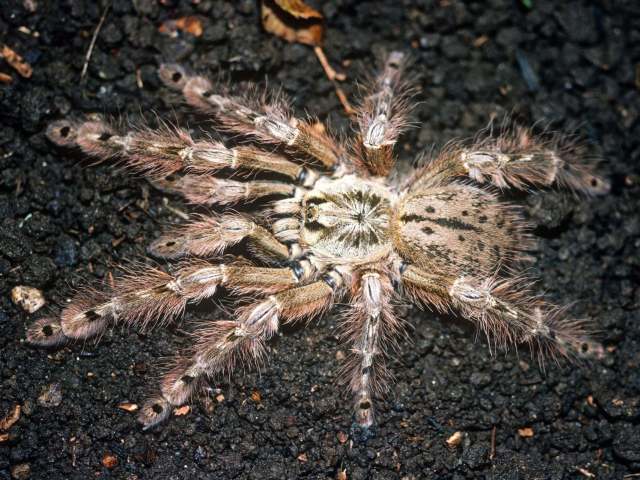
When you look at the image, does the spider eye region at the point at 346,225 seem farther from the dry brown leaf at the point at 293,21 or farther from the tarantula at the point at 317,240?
the dry brown leaf at the point at 293,21

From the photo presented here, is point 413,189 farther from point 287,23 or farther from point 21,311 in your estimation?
point 21,311

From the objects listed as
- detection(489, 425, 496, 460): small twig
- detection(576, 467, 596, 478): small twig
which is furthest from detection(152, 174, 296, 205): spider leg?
detection(576, 467, 596, 478): small twig

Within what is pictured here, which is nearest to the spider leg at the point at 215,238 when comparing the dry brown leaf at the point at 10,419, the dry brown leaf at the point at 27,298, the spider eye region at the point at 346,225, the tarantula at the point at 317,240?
the tarantula at the point at 317,240

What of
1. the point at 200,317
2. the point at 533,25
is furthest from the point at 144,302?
the point at 533,25

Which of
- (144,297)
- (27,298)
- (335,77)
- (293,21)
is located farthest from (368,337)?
(293,21)

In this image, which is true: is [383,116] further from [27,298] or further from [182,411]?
[27,298]

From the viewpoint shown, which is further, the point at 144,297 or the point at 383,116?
the point at 383,116
